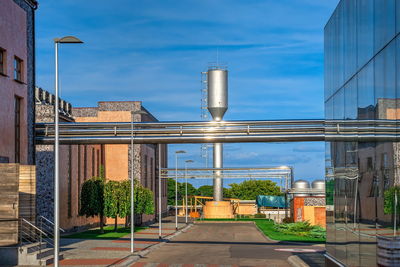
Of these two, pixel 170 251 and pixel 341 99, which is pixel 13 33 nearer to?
pixel 170 251

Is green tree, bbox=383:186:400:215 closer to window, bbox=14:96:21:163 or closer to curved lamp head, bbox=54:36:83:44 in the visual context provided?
curved lamp head, bbox=54:36:83:44

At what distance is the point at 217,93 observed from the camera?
7931cm

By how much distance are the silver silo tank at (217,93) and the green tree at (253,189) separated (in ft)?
199

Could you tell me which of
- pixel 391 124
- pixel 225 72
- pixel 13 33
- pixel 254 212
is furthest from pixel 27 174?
pixel 254 212

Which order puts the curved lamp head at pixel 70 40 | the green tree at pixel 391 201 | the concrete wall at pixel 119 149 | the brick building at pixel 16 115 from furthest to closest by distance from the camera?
the concrete wall at pixel 119 149
the brick building at pixel 16 115
the curved lamp head at pixel 70 40
the green tree at pixel 391 201

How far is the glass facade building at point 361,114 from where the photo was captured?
14.1 meters

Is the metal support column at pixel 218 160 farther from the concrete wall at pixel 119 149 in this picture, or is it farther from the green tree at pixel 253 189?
the green tree at pixel 253 189

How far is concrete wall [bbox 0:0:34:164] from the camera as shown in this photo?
30141mm

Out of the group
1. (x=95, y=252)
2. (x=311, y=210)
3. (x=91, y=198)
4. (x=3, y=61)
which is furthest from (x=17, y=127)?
(x=311, y=210)

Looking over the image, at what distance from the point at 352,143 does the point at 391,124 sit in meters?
4.45

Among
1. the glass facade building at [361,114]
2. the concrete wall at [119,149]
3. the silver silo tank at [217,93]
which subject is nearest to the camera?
the glass facade building at [361,114]

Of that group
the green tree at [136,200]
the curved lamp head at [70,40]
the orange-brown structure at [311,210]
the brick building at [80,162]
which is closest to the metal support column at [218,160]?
the brick building at [80,162]

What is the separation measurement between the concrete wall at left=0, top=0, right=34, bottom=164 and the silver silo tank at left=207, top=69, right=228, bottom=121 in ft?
149

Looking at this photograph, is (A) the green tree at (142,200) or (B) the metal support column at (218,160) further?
(B) the metal support column at (218,160)
